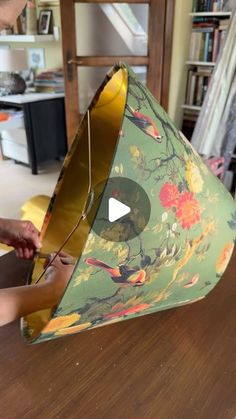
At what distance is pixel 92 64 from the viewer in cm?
232

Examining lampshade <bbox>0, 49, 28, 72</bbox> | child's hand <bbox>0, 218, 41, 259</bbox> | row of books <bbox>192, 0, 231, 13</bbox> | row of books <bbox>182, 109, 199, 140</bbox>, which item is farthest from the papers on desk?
child's hand <bbox>0, 218, 41, 259</bbox>

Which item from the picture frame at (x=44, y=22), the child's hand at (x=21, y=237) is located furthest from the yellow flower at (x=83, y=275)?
the picture frame at (x=44, y=22)

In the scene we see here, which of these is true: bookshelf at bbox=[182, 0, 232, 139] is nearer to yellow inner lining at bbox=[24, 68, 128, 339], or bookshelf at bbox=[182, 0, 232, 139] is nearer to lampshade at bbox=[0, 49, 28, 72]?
lampshade at bbox=[0, 49, 28, 72]

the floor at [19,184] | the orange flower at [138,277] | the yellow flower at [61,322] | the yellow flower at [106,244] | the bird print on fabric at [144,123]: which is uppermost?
the bird print on fabric at [144,123]

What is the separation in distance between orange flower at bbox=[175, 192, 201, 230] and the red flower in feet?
0.04

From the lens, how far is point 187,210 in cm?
59

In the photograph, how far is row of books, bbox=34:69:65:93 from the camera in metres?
3.26

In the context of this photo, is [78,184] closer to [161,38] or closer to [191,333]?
[191,333]

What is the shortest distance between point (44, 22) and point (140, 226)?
340cm

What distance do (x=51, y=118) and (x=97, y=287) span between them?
282cm

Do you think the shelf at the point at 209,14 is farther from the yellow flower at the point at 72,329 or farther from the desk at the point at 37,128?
the yellow flower at the point at 72,329

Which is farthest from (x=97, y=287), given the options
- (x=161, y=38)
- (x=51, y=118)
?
(x=51, y=118)

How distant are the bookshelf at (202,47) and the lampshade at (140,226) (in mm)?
1902

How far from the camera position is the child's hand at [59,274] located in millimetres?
602
